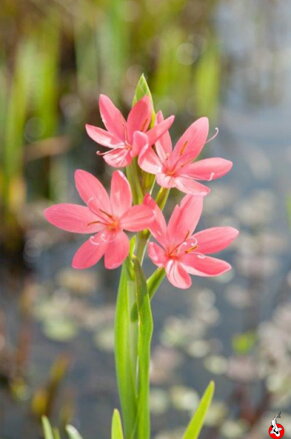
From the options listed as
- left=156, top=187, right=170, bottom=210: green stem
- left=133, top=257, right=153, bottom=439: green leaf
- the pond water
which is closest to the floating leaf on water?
the pond water

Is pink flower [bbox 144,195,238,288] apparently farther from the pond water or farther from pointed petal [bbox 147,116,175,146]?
the pond water

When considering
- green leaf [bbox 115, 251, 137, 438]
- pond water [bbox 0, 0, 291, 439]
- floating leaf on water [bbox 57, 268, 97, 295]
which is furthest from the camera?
floating leaf on water [bbox 57, 268, 97, 295]

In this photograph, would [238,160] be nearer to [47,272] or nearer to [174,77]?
[174,77]

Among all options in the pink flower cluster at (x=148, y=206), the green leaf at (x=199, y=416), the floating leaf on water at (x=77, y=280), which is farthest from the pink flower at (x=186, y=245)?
the floating leaf on water at (x=77, y=280)

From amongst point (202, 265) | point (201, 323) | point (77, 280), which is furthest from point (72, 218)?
point (77, 280)

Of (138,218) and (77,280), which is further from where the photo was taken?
(77,280)

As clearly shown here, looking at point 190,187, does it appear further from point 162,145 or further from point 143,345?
point 143,345

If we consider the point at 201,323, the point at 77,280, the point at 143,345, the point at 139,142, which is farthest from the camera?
the point at 77,280

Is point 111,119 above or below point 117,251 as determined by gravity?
above
